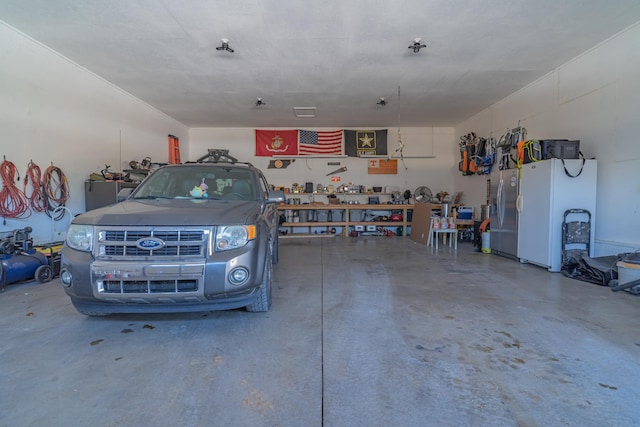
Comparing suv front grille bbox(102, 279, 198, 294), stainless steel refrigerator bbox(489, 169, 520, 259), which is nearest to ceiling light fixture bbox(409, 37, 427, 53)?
stainless steel refrigerator bbox(489, 169, 520, 259)

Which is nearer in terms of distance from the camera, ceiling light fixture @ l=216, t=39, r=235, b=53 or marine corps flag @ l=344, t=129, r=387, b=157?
ceiling light fixture @ l=216, t=39, r=235, b=53

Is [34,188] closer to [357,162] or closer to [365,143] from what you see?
[357,162]

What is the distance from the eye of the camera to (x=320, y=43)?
4500 millimetres

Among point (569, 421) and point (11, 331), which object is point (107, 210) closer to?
point (11, 331)

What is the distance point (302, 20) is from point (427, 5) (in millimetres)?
1457

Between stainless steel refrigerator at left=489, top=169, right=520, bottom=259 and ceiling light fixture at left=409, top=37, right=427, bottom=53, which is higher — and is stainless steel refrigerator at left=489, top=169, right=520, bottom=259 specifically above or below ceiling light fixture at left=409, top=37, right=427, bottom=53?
below

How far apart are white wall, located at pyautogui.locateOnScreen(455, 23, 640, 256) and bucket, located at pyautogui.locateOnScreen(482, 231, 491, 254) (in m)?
A: 1.86

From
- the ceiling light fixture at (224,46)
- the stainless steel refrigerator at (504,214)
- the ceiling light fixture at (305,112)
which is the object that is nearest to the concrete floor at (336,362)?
the stainless steel refrigerator at (504,214)

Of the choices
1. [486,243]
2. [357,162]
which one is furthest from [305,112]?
[486,243]

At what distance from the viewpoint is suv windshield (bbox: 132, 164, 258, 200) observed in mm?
3170

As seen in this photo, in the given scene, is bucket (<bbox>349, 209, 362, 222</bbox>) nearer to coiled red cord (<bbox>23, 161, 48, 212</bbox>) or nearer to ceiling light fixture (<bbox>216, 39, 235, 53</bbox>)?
ceiling light fixture (<bbox>216, 39, 235, 53</bbox>)

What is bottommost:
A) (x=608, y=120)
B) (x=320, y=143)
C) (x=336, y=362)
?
(x=336, y=362)

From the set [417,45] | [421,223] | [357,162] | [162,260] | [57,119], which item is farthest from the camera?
[357,162]

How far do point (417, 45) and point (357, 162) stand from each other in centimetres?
544
